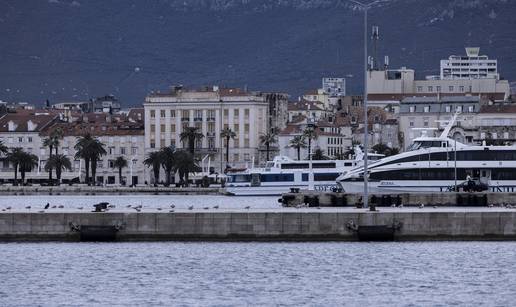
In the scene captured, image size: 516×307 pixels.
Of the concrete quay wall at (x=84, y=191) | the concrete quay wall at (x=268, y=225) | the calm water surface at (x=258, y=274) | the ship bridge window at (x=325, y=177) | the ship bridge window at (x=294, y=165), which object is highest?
the ship bridge window at (x=294, y=165)

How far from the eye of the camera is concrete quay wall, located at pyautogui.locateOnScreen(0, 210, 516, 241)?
83.6m

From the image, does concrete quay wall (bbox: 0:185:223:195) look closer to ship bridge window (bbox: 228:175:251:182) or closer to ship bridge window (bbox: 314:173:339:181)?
ship bridge window (bbox: 228:175:251:182)

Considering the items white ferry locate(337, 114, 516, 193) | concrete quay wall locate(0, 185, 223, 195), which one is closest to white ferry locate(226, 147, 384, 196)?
concrete quay wall locate(0, 185, 223, 195)

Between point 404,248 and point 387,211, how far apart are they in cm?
395

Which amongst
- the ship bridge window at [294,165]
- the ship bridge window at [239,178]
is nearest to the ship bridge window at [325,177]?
the ship bridge window at [294,165]

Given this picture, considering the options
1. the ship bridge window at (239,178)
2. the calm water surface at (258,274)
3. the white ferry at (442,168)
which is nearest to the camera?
the calm water surface at (258,274)

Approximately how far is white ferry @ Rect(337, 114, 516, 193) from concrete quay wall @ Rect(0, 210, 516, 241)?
Result: 48.2 m

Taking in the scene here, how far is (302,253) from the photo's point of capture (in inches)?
3130

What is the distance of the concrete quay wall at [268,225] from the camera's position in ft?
274

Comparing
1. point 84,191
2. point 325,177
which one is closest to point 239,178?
point 325,177

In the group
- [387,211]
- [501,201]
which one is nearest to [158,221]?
[387,211]

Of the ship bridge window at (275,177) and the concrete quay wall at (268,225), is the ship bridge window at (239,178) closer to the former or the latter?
the ship bridge window at (275,177)

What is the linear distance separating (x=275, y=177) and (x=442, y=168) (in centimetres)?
4223

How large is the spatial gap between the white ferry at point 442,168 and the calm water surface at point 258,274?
49.8 m
